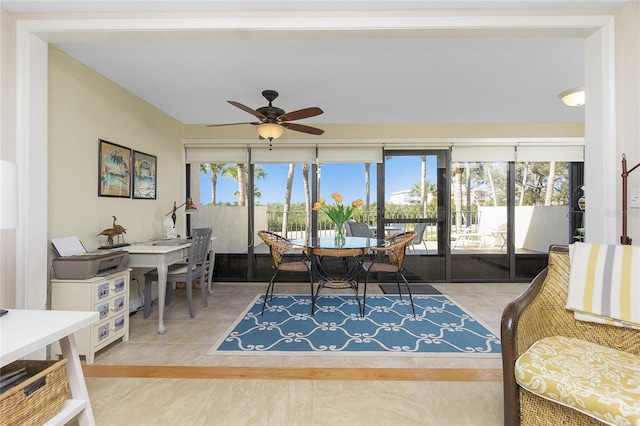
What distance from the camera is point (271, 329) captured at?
262 centimetres

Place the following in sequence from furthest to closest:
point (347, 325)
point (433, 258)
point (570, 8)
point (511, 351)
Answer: point (433, 258) → point (347, 325) → point (570, 8) → point (511, 351)

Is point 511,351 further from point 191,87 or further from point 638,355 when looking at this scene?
point 191,87

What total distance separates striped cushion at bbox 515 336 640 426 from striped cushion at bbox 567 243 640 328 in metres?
0.16

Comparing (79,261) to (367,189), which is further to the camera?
(367,189)

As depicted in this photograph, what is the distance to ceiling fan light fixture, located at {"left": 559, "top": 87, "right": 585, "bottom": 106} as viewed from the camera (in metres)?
2.88

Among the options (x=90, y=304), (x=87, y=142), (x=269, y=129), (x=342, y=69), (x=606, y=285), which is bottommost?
(x=90, y=304)

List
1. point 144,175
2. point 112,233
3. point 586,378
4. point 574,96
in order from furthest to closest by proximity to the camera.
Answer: point 144,175, point 574,96, point 112,233, point 586,378

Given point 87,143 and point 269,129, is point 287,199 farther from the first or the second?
point 87,143

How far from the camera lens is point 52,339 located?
3.83ft

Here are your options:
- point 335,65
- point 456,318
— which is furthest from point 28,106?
point 456,318

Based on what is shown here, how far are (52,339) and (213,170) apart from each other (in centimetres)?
347

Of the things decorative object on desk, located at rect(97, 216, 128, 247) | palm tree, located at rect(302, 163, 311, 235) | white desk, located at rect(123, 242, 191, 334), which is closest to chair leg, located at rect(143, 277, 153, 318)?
white desk, located at rect(123, 242, 191, 334)

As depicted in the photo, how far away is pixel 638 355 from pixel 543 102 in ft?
10.1

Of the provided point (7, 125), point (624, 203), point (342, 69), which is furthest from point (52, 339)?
point (624, 203)
